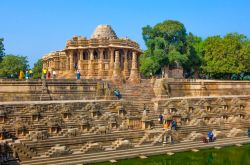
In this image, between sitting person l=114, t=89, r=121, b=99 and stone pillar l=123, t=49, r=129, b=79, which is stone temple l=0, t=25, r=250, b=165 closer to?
sitting person l=114, t=89, r=121, b=99

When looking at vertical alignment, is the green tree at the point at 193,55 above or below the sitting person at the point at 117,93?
above

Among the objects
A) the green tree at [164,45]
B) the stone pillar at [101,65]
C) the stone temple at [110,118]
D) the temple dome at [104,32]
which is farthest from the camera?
the temple dome at [104,32]

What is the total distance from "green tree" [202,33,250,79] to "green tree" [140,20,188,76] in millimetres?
3681

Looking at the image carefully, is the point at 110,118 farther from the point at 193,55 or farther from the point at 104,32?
the point at 104,32

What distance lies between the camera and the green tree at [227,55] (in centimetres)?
4212

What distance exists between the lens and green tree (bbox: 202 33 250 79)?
42.1m

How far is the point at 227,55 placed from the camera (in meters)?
42.7

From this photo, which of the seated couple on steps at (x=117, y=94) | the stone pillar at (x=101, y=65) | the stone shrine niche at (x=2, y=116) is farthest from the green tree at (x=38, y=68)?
the stone shrine niche at (x=2, y=116)

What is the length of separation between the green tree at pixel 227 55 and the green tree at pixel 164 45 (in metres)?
3.68

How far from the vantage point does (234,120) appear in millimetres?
27797

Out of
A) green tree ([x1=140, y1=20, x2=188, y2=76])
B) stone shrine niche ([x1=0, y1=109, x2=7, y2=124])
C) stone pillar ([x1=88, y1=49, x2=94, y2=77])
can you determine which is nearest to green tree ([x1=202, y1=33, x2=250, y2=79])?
green tree ([x1=140, y1=20, x2=188, y2=76])

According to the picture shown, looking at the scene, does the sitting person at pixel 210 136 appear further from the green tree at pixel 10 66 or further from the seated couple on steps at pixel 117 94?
the green tree at pixel 10 66

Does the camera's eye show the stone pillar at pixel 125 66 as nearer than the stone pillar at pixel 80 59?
Yes

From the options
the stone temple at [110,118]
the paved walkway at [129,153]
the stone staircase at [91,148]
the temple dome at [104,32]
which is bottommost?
the paved walkway at [129,153]
